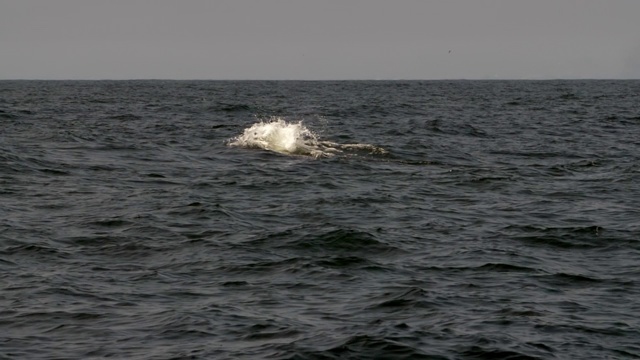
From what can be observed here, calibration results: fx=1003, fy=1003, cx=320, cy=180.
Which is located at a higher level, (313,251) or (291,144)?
(291,144)

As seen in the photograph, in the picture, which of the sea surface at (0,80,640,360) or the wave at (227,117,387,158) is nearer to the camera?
the sea surface at (0,80,640,360)

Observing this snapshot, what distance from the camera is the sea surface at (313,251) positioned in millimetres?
12742

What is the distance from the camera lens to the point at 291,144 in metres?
34.2

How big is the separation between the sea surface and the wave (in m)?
0.14

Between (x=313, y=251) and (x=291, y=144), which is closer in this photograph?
(x=313, y=251)

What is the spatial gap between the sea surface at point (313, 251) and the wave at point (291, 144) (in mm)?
141

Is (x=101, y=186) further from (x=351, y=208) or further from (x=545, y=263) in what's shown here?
(x=545, y=263)

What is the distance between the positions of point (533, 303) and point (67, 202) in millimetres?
11771

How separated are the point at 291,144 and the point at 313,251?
16.6m

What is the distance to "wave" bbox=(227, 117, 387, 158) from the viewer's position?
109 feet

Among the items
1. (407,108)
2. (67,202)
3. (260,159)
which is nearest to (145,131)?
(260,159)

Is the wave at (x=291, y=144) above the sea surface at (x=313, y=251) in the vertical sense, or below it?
above

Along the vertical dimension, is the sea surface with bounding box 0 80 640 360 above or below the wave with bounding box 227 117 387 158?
below

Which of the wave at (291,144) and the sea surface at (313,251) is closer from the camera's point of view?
the sea surface at (313,251)
